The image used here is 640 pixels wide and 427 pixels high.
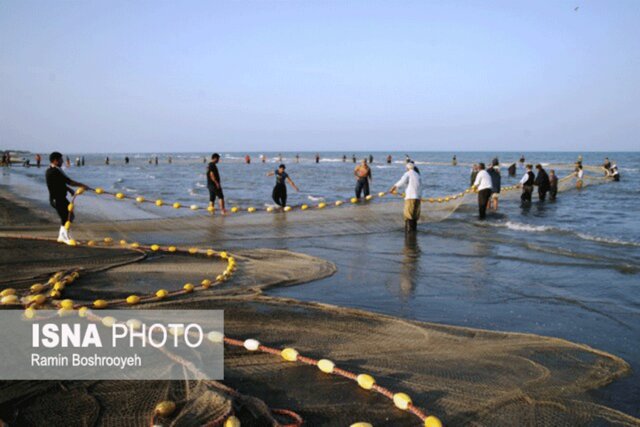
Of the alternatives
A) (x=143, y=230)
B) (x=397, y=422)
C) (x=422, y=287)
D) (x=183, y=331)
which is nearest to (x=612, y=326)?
(x=422, y=287)

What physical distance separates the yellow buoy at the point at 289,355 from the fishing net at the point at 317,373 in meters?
0.02

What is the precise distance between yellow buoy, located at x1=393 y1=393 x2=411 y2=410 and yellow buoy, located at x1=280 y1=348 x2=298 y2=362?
0.90 m

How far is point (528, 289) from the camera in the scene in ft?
20.9

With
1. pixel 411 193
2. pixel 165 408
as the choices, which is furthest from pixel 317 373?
pixel 411 193

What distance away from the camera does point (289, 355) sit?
3650 mm

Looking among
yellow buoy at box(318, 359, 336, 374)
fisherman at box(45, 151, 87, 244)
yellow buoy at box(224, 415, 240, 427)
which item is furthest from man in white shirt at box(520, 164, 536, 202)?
yellow buoy at box(224, 415, 240, 427)

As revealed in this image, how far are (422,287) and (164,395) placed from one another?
4.07 meters

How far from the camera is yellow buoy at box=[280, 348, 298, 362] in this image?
3.64 meters

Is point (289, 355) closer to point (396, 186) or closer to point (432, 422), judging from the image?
point (432, 422)

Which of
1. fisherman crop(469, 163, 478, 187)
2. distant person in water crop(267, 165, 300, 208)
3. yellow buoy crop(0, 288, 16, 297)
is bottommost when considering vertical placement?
yellow buoy crop(0, 288, 16, 297)

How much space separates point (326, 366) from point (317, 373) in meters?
0.14

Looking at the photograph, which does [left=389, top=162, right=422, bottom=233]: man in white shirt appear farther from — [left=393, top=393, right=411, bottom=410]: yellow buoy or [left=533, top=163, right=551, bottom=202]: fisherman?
[left=533, top=163, right=551, bottom=202]: fisherman

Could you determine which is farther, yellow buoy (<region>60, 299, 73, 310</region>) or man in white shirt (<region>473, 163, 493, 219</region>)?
man in white shirt (<region>473, 163, 493, 219</region>)

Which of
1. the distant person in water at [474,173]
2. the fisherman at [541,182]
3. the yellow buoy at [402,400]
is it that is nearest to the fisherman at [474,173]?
the distant person in water at [474,173]
